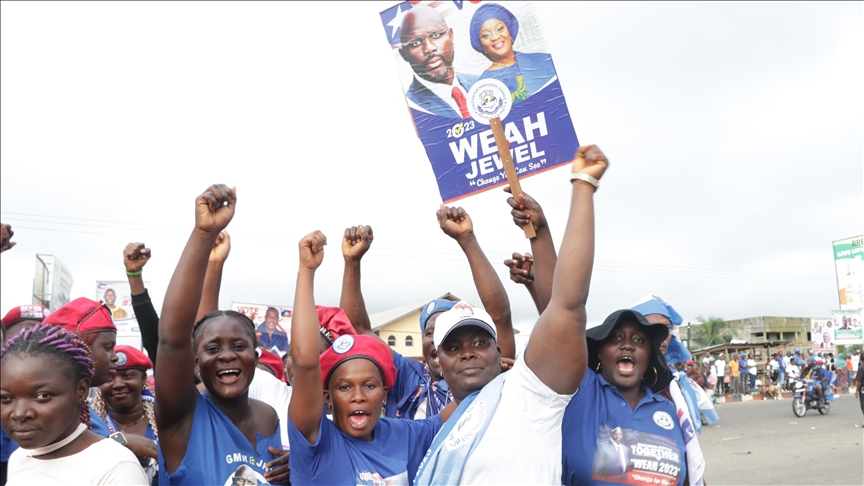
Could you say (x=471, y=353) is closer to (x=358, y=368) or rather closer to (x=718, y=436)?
(x=358, y=368)

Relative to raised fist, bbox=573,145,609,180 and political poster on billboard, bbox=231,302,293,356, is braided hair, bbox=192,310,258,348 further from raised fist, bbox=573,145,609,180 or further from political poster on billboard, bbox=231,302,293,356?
political poster on billboard, bbox=231,302,293,356

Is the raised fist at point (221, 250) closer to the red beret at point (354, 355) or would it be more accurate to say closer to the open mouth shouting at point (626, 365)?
the red beret at point (354, 355)

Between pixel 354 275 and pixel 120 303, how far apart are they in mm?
21133

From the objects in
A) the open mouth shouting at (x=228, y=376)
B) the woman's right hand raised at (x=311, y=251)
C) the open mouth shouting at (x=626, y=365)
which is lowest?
the open mouth shouting at (x=626, y=365)

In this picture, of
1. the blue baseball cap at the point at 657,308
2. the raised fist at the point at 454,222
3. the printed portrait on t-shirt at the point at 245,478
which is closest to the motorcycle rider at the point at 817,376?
the blue baseball cap at the point at 657,308

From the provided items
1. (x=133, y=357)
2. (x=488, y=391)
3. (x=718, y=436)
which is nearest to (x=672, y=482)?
(x=488, y=391)

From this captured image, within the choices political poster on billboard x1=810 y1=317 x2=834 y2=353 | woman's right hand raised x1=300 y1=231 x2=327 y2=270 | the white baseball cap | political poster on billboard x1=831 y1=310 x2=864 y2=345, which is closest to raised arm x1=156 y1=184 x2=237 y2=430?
woman's right hand raised x1=300 y1=231 x2=327 y2=270

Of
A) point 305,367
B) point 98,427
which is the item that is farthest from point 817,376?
point 98,427

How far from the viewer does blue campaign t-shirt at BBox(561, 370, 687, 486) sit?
8.73 ft

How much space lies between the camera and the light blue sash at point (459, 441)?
230 cm

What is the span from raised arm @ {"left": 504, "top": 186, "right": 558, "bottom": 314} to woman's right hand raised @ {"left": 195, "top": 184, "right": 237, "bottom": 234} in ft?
4.34

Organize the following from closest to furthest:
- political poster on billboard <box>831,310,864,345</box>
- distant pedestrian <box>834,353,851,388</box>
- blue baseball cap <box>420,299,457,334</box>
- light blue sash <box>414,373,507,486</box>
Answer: light blue sash <box>414,373,507,486</box>, blue baseball cap <box>420,299,457,334</box>, political poster on billboard <box>831,310,864,345</box>, distant pedestrian <box>834,353,851,388</box>

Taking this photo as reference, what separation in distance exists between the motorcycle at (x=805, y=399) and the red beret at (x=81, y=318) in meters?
19.2

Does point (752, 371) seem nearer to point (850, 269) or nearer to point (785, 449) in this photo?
point (850, 269)
